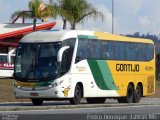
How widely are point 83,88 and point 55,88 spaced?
2.45m

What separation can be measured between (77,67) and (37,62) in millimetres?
2082

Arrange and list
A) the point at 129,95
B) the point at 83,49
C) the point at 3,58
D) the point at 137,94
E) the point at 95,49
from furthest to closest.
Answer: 1. the point at 3,58
2. the point at 137,94
3. the point at 129,95
4. the point at 95,49
5. the point at 83,49

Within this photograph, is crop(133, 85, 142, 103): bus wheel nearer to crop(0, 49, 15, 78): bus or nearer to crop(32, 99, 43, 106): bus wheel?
crop(32, 99, 43, 106): bus wheel

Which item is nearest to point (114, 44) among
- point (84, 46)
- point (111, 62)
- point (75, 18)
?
point (111, 62)

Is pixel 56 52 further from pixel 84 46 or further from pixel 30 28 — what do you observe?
pixel 30 28

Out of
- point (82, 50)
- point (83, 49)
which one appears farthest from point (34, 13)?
point (82, 50)

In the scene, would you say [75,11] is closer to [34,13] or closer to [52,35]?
[34,13]

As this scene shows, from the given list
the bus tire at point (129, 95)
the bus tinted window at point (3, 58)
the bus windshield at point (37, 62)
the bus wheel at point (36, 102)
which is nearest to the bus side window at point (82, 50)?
the bus windshield at point (37, 62)

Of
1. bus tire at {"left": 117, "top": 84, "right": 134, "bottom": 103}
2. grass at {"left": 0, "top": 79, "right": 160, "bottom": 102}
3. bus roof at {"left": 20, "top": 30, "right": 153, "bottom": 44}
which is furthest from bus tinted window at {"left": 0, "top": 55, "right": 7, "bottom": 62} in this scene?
bus roof at {"left": 20, "top": 30, "right": 153, "bottom": 44}

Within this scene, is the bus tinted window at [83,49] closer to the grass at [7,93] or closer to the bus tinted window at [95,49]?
the bus tinted window at [95,49]

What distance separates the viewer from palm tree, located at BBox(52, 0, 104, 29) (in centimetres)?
5594

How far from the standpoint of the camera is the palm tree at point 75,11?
184 ft

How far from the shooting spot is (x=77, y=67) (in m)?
33.2

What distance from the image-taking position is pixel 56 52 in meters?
31.9
